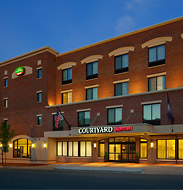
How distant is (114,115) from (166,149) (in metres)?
7.33

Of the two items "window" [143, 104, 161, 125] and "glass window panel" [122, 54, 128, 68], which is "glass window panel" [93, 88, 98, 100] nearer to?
"glass window panel" [122, 54, 128, 68]

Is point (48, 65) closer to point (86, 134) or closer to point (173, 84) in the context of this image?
point (86, 134)

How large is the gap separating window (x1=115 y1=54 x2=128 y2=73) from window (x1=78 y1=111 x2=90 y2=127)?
7.14 metres

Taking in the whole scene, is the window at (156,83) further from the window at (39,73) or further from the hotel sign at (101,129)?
the window at (39,73)

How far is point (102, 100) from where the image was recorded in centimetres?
3167

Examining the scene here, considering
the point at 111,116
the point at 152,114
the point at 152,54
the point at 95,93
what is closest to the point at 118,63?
the point at 152,54

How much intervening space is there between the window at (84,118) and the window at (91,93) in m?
2.71

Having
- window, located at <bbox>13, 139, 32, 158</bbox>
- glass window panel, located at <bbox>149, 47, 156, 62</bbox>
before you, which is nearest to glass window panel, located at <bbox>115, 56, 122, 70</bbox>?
glass window panel, located at <bbox>149, 47, 156, 62</bbox>

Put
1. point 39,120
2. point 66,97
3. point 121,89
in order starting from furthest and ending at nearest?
point 39,120 < point 66,97 < point 121,89

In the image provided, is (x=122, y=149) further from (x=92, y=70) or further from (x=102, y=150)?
(x=92, y=70)

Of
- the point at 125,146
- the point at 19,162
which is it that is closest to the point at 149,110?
the point at 125,146

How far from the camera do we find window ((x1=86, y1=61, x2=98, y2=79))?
35062 mm

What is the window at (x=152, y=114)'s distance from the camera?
90.6 ft

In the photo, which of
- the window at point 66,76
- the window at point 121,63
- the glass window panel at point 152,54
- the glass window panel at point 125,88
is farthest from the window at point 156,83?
the window at point 66,76
